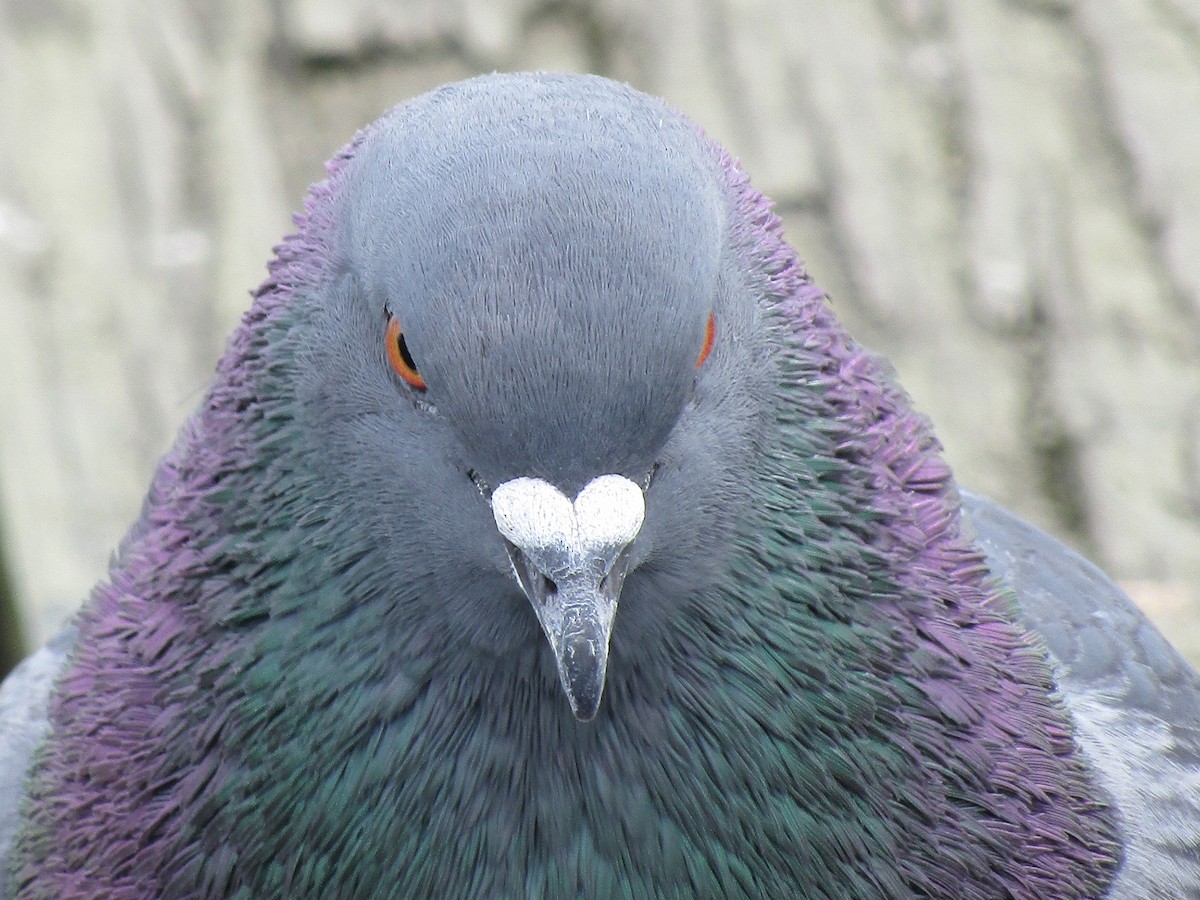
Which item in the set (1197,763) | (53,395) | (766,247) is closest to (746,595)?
(766,247)

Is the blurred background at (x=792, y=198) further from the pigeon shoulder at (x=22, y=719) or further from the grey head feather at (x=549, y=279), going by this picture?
the grey head feather at (x=549, y=279)

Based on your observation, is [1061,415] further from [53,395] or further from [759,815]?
[53,395]

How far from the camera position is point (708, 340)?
9.40ft

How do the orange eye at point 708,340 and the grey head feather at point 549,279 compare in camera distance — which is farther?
the orange eye at point 708,340

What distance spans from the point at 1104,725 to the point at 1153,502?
1453 mm

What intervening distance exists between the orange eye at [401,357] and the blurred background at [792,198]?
8.24ft

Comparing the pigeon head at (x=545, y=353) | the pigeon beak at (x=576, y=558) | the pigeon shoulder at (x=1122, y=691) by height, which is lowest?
the pigeon shoulder at (x=1122, y=691)

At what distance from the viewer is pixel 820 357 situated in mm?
3174

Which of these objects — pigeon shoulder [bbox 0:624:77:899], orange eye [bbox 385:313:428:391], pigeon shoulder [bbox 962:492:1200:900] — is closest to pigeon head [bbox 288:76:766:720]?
orange eye [bbox 385:313:428:391]

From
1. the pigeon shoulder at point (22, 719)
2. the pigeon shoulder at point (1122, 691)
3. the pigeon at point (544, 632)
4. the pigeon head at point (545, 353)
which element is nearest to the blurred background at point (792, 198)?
the pigeon shoulder at point (22, 719)

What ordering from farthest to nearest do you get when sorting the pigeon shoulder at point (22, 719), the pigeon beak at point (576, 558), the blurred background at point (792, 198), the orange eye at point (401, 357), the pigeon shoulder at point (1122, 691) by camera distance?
the blurred background at point (792, 198) < the pigeon shoulder at point (22, 719) < the pigeon shoulder at point (1122, 691) < the orange eye at point (401, 357) < the pigeon beak at point (576, 558)

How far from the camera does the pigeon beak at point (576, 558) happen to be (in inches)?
103

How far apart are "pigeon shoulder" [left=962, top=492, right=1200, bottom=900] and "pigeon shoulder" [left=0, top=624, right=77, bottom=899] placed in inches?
86.9

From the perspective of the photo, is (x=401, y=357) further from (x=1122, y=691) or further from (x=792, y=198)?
(x=792, y=198)
